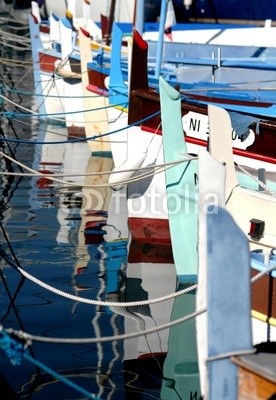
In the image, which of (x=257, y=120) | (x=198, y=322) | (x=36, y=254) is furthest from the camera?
(x=36, y=254)

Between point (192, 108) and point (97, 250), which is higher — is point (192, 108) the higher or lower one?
the higher one

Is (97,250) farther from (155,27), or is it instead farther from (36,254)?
(155,27)

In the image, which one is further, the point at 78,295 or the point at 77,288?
the point at 77,288

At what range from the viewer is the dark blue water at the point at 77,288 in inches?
254

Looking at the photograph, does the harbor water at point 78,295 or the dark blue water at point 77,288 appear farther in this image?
the dark blue water at point 77,288

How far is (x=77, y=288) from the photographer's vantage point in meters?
8.48

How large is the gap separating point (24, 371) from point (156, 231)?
3832 millimetres

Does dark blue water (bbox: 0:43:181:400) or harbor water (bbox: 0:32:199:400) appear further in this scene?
dark blue water (bbox: 0:43:181:400)

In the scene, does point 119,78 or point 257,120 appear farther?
point 119,78

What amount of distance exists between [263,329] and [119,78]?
22.0ft

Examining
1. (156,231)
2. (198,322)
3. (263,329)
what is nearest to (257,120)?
(156,231)

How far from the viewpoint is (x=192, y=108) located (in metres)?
9.05

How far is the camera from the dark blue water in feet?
21.2

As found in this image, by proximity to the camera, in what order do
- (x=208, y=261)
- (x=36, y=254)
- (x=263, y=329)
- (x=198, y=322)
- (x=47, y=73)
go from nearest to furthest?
(x=208, y=261)
(x=198, y=322)
(x=263, y=329)
(x=36, y=254)
(x=47, y=73)
